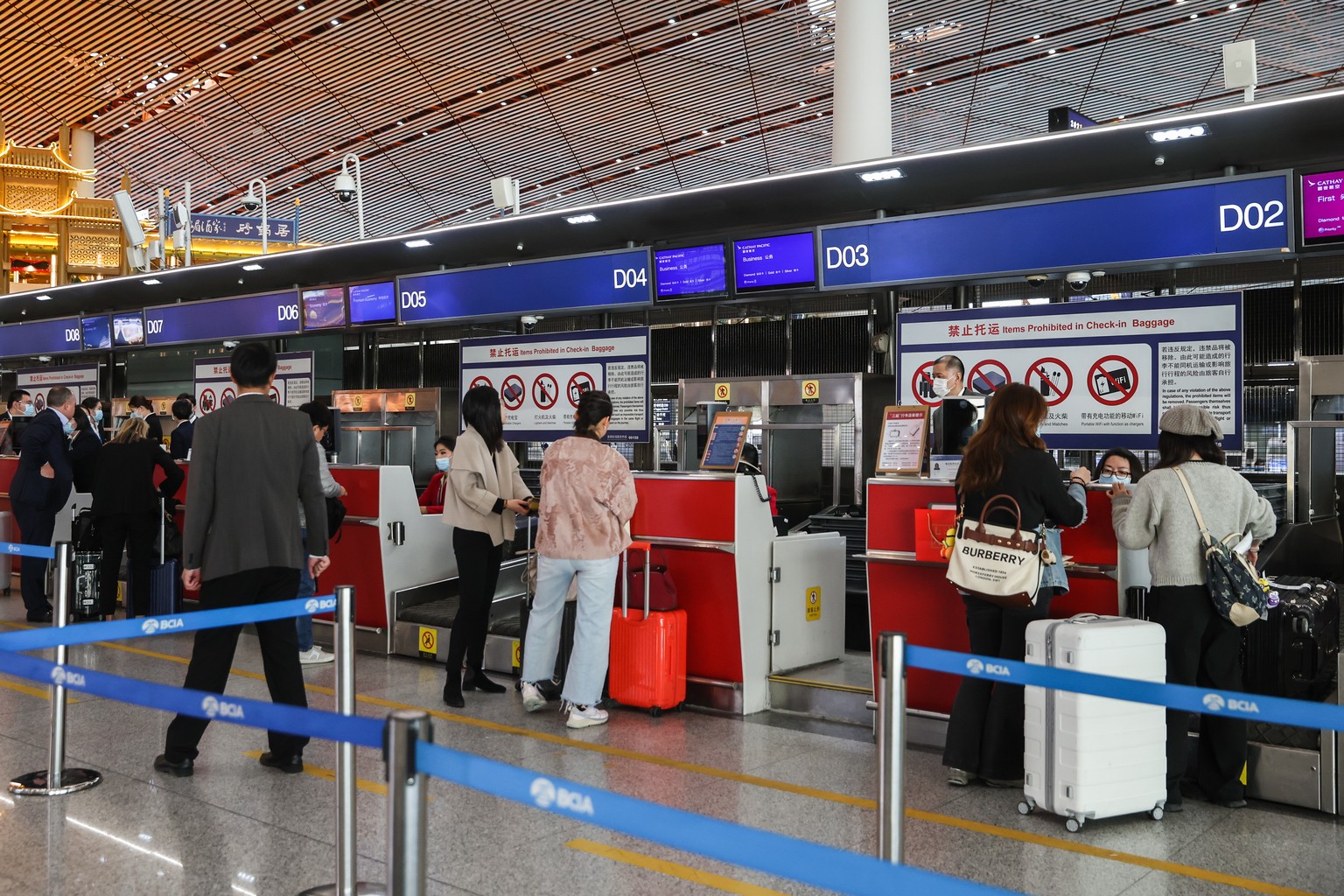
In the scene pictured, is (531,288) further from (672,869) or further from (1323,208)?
(672,869)

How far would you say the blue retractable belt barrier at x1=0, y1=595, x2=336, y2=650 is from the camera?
303cm

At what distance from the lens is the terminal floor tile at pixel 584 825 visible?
322 cm

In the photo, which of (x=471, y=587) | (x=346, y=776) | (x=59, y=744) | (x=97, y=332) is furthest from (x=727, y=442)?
(x=97, y=332)

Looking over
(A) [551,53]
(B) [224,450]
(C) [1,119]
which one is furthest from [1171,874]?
(C) [1,119]

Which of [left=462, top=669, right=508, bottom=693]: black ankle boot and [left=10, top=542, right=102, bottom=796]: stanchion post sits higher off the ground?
[left=10, top=542, right=102, bottom=796]: stanchion post

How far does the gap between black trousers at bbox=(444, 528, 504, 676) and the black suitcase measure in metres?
3.42

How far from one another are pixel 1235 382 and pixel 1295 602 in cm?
186

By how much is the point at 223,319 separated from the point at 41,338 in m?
3.85

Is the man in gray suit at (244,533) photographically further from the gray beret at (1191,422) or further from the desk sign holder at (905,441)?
the gray beret at (1191,422)

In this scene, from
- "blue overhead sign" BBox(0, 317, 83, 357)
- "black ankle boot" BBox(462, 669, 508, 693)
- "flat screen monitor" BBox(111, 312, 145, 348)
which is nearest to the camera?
"black ankle boot" BBox(462, 669, 508, 693)

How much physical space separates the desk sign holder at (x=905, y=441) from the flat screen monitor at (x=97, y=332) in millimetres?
9959

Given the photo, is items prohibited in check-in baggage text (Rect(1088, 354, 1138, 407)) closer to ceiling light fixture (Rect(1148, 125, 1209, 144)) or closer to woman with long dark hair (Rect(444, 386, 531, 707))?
ceiling light fixture (Rect(1148, 125, 1209, 144))

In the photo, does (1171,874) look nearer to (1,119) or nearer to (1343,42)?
(1343,42)

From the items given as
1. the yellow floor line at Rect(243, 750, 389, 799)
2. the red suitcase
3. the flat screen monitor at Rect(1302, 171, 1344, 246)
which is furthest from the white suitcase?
the flat screen monitor at Rect(1302, 171, 1344, 246)
